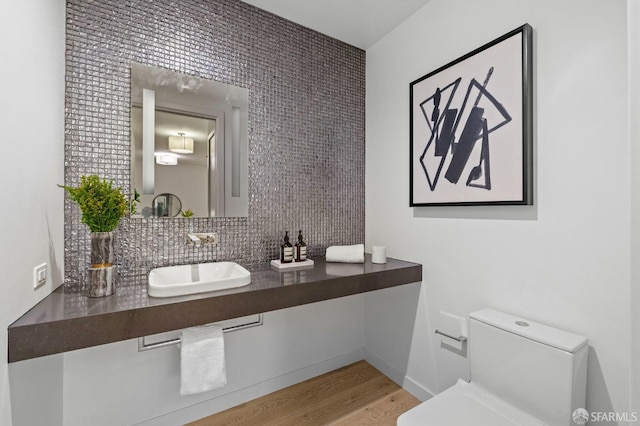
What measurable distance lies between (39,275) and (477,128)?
211 cm

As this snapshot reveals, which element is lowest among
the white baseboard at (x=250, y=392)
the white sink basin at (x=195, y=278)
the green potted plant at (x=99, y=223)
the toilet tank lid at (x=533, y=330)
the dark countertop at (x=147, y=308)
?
the white baseboard at (x=250, y=392)

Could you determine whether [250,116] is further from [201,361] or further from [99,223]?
[201,361]

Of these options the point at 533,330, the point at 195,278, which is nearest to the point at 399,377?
the point at 533,330

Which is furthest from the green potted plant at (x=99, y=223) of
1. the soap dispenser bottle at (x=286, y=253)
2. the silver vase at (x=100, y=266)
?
the soap dispenser bottle at (x=286, y=253)

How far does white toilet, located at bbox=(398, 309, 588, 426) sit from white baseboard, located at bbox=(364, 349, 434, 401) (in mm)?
570

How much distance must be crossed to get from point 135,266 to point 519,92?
7.01ft

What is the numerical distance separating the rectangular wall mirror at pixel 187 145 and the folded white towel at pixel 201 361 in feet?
2.27

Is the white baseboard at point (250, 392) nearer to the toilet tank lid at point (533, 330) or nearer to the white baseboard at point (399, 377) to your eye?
the white baseboard at point (399, 377)

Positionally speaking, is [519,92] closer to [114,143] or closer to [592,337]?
[592,337]

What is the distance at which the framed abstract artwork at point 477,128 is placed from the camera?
1.34 m

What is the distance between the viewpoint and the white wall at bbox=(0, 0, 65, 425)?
2.95 feet

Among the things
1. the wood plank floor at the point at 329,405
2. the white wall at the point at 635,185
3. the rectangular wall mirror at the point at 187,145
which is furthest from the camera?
the wood plank floor at the point at 329,405

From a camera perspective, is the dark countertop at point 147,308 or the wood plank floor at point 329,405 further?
the wood plank floor at point 329,405

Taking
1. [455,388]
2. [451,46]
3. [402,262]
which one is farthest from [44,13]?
[455,388]
